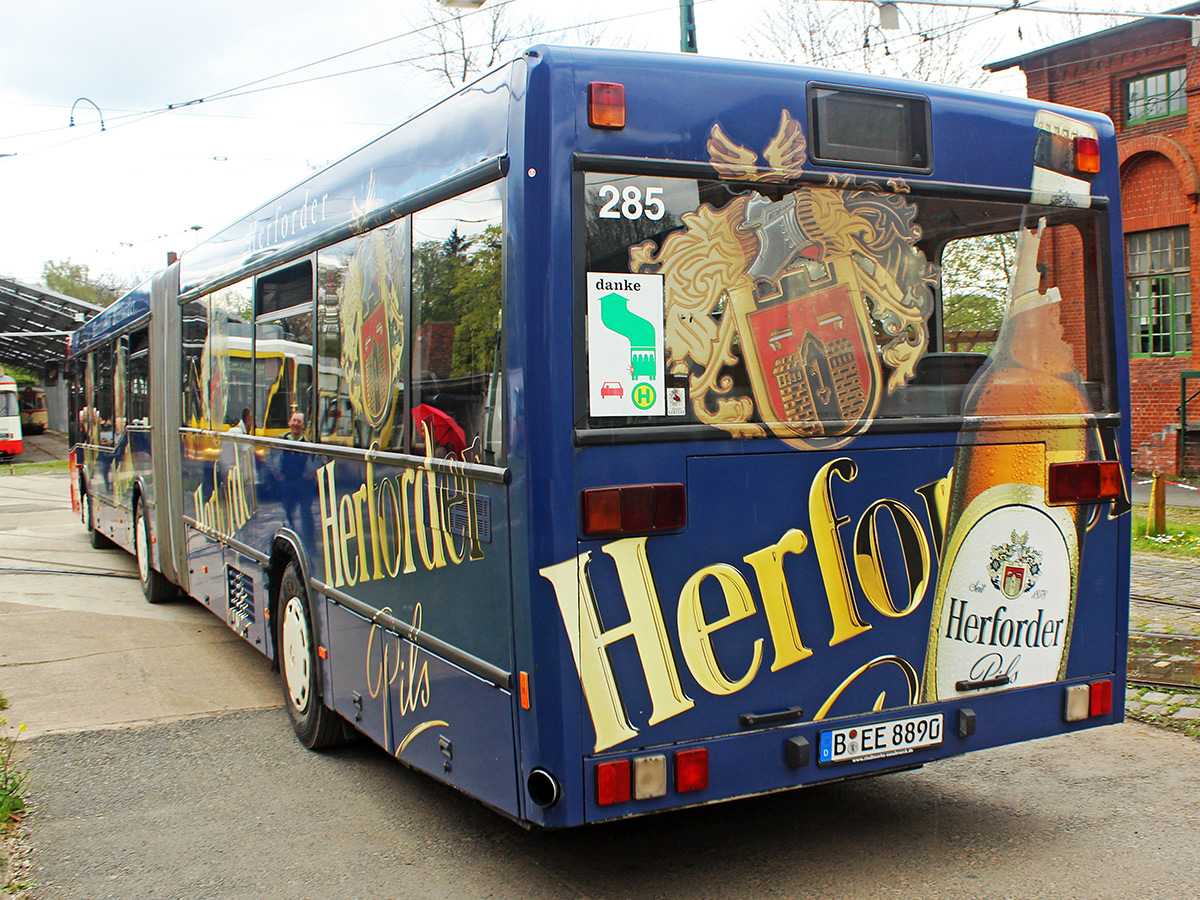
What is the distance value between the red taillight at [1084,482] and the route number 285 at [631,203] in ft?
6.21

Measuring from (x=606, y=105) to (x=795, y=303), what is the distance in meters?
0.89

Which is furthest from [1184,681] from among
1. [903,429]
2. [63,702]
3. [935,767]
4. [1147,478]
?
[1147,478]

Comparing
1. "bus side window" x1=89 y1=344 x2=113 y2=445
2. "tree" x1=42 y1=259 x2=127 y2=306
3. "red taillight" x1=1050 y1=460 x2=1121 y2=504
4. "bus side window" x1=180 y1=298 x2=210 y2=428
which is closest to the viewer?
"red taillight" x1=1050 y1=460 x2=1121 y2=504

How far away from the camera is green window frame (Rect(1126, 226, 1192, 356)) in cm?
2106

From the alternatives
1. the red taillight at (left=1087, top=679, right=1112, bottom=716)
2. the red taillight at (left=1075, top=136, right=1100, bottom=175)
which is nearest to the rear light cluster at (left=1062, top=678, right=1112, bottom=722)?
the red taillight at (left=1087, top=679, right=1112, bottom=716)

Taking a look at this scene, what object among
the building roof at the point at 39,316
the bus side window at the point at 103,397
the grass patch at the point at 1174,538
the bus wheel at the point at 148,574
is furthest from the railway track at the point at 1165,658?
the building roof at the point at 39,316

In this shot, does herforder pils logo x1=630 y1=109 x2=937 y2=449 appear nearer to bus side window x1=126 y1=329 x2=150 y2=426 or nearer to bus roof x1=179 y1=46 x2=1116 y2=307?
bus roof x1=179 y1=46 x2=1116 y2=307

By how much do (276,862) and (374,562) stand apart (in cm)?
122

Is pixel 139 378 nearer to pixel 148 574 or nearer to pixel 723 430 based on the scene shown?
pixel 148 574

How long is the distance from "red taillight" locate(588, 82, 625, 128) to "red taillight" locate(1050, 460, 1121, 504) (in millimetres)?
2135

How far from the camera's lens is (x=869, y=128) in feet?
12.5

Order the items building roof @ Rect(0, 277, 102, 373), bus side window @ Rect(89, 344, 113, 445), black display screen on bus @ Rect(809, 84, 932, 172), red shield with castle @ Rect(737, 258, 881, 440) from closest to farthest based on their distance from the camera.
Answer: red shield with castle @ Rect(737, 258, 881, 440), black display screen on bus @ Rect(809, 84, 932, 172), bus side window @ Rect(89, 344, 113, 445), building roof @ Rect(0, 277, 102, 373)

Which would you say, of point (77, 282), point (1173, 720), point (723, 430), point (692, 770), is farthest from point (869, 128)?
point (77, 282)

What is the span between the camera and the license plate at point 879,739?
12.3 feet
